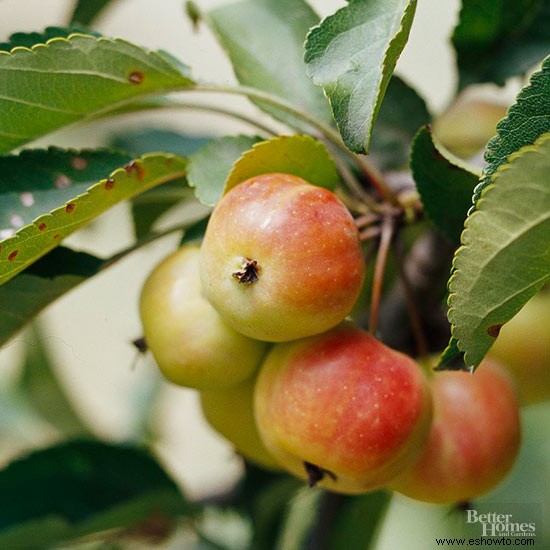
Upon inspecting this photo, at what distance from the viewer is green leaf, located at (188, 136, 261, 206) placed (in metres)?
0.42

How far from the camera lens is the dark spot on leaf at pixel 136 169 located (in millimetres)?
423

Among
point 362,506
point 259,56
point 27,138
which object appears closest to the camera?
point 27,138

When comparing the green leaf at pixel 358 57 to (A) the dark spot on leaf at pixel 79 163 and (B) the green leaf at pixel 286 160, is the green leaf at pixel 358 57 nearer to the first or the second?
(B) the green leaf at pixel 286 160

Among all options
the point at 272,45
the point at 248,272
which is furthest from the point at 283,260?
the point at 272,45

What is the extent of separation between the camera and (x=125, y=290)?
3.24 ft

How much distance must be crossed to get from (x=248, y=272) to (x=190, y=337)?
2.7 inches

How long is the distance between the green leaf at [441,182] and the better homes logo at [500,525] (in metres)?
0.23

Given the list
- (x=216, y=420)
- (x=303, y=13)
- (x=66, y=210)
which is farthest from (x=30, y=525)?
(x=303, y=13)

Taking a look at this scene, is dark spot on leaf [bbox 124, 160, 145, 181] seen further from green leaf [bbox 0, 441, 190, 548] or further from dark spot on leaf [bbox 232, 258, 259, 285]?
green leaf [bbox 0, 441, 190, 548]

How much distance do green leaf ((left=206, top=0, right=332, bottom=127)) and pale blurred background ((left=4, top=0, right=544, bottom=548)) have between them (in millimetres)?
139

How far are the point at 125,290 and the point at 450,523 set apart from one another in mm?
466

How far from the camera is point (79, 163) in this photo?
1.53 ft

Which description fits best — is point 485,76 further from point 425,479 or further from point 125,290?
point 125,290

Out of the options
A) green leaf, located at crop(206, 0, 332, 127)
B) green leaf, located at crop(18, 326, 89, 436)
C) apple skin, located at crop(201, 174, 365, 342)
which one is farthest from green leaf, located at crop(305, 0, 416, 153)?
green leaf, located at crop(18, 326, 89, 436)
